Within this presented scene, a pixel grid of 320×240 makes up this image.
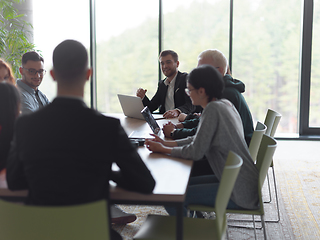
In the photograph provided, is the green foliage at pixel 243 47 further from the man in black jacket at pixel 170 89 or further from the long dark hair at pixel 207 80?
the long dark hair at pixel 207 80

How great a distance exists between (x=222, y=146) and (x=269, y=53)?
4301mm

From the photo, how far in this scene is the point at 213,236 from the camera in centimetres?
165

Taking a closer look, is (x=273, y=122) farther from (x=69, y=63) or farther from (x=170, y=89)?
(x=69, y=63)

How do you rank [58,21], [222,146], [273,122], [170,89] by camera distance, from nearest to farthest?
[222,146], [273,122], [170,89], [58,21]

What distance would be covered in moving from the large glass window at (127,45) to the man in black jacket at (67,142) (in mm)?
4762

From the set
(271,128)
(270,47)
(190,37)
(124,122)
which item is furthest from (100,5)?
(271,128)

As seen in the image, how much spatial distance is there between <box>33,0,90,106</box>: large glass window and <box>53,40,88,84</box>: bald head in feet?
15.6

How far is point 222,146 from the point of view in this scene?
1.97m

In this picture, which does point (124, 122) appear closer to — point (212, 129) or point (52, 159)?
point (212, 129)

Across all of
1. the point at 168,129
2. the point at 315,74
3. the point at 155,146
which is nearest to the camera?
the point at 155,146

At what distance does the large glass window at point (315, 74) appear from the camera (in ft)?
18.7

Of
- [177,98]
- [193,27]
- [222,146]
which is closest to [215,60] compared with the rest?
[222,146]

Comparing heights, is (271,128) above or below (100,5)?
below

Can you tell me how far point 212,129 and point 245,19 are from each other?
4.33 m
